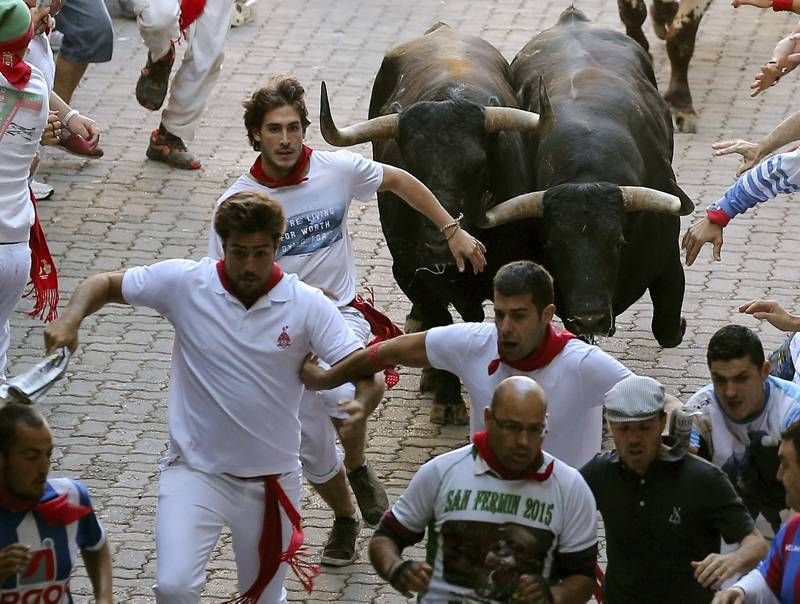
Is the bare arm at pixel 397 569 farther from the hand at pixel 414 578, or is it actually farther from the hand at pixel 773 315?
the hand at pixel 773 315

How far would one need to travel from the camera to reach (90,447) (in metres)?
8.91

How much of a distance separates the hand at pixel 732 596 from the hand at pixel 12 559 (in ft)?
6.95

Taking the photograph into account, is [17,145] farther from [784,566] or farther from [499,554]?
[784,566]

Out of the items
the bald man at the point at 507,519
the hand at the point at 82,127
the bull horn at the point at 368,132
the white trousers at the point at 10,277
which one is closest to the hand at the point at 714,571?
the bald man at the point at 507,519

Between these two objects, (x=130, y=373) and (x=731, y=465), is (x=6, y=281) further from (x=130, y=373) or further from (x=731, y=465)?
(x=731, y=465)

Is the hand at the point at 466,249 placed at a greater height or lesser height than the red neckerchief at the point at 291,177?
lesser

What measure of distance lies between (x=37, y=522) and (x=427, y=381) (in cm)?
456

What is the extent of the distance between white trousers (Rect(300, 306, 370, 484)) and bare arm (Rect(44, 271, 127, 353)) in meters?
1.23

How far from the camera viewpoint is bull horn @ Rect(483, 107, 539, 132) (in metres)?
9.16

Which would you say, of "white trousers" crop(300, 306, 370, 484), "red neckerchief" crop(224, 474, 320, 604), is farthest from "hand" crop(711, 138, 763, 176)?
"red neckerchief" crop(224, 474, 320, 604)

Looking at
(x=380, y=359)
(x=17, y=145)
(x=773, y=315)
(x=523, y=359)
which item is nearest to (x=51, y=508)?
(x=380, y=359)

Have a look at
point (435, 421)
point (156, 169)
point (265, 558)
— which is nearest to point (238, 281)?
point (265, 558)

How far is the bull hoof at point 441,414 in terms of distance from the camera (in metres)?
9.31

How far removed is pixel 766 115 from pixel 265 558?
924 cm
